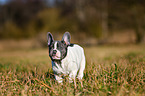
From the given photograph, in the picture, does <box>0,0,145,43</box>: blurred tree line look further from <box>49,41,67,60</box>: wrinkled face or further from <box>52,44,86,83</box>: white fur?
<box>49,41,67,60</box>: wrinkled face

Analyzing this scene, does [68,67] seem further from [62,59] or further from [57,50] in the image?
[57,50]

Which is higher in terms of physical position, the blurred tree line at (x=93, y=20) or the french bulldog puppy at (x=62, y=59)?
the blurred tree line at (x=93, y=20)

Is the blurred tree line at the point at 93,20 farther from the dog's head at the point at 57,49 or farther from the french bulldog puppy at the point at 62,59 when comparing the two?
the dog's head at the point at 57,49

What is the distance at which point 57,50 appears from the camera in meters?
2.75

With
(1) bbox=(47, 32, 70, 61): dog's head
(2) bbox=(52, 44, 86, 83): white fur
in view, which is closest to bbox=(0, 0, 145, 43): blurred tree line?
(2) bbox=(52, 44, 86, 83): white fur

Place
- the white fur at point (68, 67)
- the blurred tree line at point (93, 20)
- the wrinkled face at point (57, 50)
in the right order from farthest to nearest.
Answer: the blurred tree line at point (93, 20), the white fur at point (68, 67), the wrinkled face at point (57, 50)

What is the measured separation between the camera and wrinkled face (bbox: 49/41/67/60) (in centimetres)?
273

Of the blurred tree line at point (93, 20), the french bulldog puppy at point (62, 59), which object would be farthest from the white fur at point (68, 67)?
the blurred tree line at point (93, 20)

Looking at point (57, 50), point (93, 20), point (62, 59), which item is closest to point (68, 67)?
point (62, 59)

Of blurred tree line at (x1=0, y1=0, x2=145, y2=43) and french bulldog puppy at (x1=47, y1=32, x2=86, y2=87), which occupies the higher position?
blurred tree line at (x1=0, y1=0, x2=145, y2=43)

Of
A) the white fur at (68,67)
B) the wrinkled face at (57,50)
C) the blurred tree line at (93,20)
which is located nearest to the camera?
the wrinkled face at (57,50)

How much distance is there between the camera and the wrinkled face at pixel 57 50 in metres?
2.73

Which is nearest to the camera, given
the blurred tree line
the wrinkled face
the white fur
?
the wrinkled face

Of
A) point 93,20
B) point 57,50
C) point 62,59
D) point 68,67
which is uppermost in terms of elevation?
point 93,20
